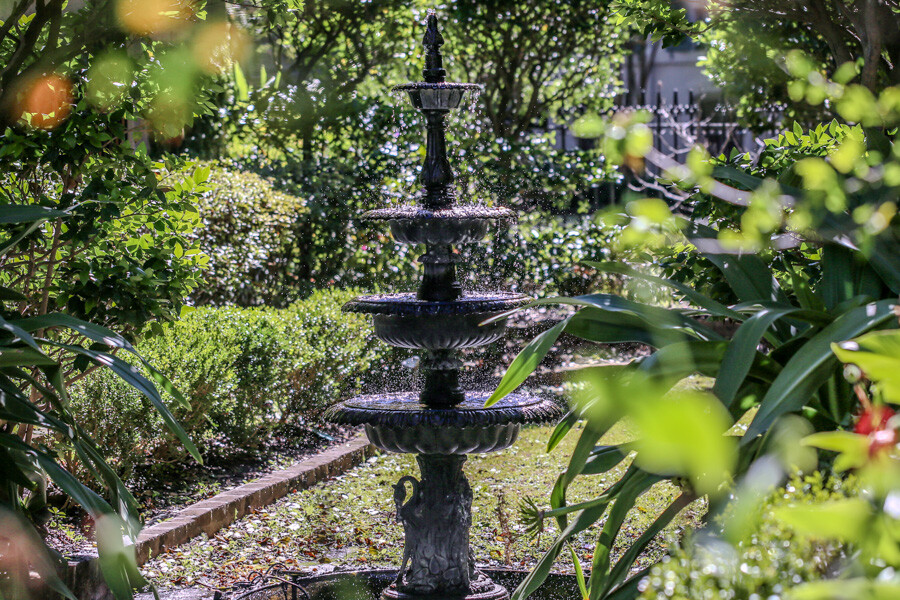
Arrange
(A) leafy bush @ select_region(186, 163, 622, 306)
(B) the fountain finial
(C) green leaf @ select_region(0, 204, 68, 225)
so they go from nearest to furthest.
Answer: (C) green leaf @ select_region(0, 204, 68, 225) < (B) the fountain finial < (A) leafy bush @ select_region(186, 163, 622, 306)

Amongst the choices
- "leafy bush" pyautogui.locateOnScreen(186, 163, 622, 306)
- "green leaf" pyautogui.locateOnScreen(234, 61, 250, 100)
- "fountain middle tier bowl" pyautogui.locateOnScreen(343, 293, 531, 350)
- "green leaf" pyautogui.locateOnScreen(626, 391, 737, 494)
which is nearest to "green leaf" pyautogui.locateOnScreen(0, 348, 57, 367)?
"fountain middle tier bowl" pyautogui.locateOnScreen(343, 293, 531, 350)

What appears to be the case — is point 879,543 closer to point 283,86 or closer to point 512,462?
point 512,462

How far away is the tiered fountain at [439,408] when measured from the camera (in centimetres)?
422

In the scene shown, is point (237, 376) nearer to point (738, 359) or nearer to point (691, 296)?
point (691, 296)

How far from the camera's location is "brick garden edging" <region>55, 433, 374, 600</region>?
14.5ft

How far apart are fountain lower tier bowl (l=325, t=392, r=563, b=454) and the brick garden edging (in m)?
1.27

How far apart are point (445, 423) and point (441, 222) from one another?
0.88 meters

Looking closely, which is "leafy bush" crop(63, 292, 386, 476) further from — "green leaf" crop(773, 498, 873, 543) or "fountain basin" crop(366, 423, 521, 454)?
"green leaf" crop(773, 498, 873, 543)

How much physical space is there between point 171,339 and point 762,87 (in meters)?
6.45

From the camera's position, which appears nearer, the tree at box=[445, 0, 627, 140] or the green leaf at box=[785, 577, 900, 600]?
the green leaf at box=[785, 577, 900, 600]

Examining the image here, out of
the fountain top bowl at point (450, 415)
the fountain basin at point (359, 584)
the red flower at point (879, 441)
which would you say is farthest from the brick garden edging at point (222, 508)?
the red flower at point (879, 441)

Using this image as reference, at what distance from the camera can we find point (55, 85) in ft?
14.2

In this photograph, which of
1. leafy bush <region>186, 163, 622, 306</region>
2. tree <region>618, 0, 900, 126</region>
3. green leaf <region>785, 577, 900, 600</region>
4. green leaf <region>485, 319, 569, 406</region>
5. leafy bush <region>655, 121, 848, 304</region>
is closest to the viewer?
green leaf <region>785, 577, 900, 600</region>

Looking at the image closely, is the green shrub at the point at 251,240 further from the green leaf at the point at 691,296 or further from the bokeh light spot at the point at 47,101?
the green leaf at the point at 691,296
